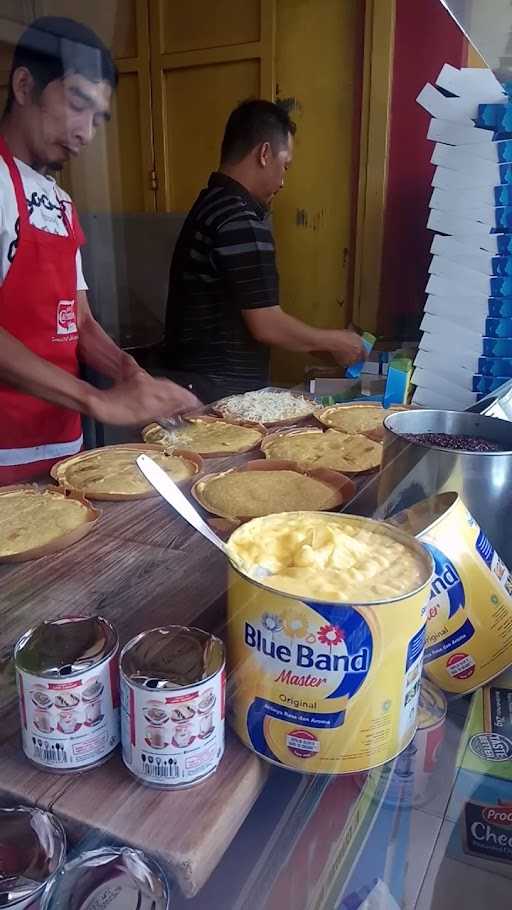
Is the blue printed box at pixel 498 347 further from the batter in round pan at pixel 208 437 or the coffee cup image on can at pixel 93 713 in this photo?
the coffee cup image on can at pixel 93 713

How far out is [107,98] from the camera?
1563 mm

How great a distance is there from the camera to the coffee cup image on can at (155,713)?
1.49 feet

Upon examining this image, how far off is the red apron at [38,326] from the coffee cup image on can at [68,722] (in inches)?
40.7

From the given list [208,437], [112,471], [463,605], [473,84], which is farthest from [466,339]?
[463,605]

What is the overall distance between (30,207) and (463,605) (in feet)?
4.50

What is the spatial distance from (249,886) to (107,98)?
164 cm

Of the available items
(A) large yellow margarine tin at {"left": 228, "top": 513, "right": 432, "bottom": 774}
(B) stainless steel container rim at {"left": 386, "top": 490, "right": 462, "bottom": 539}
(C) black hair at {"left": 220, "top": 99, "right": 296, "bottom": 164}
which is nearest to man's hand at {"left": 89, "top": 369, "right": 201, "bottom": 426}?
(B) stainless steel container rim at {"left": 386, "top": 490, "right": 462, "bottom": 539}

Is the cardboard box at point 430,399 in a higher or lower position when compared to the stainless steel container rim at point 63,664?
lower

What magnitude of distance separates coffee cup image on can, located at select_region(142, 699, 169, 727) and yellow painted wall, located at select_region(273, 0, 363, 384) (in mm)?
1727

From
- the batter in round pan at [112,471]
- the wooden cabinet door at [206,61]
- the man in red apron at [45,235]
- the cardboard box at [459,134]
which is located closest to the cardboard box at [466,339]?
the cardboard box at [459,134]

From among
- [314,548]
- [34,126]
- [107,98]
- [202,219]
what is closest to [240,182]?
[202,219]

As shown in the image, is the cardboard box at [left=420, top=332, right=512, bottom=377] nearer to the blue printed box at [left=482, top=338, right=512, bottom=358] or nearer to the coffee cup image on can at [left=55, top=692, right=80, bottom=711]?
the blue printed box at [left=482, top=338, right=512, bottom=358]

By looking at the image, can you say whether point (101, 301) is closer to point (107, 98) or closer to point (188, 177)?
point (188, 177)

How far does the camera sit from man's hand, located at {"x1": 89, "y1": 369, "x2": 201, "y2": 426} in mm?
1223
